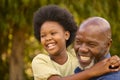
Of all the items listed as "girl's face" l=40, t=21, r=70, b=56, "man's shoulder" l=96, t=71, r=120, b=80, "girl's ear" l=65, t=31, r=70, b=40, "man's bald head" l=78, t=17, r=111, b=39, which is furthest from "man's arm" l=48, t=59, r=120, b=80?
"girl's ear" l=65, t=31, r=70, b=40

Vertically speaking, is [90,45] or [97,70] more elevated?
[90,45]

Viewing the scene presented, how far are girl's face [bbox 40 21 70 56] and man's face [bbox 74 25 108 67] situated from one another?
1.99ft

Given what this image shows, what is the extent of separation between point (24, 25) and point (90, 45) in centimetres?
569

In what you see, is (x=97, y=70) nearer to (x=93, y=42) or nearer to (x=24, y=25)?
(x=93, y=42)

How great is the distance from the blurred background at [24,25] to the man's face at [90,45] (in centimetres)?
473

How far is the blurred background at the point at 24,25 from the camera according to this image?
25.0 feet

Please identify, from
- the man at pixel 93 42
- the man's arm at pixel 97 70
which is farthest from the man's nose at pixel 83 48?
the man's arm at pixel 97 70

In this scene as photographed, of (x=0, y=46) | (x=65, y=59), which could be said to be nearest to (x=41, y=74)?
(x=65, y=59)

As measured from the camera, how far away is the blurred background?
7625 mm

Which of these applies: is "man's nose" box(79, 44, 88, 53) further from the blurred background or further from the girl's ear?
the blurred background

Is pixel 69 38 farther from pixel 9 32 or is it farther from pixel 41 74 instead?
pixel 9 32

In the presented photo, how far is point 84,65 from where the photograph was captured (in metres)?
2.64

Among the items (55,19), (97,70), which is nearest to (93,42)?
(97,70)

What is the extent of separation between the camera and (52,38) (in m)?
3.18
